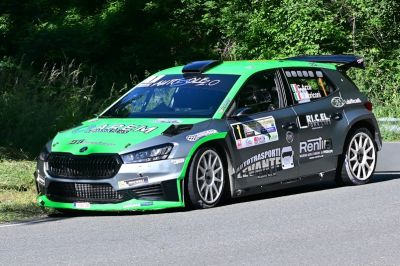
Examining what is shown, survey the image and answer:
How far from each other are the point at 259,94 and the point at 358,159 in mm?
1770

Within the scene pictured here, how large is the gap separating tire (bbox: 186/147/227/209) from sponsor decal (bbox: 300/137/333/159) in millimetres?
1363

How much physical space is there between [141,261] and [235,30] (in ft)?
78.9

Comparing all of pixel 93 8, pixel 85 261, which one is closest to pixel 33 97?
pixel 85 261

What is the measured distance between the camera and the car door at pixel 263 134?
37.3 ft

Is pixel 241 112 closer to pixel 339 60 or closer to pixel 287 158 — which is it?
pixel 287 158

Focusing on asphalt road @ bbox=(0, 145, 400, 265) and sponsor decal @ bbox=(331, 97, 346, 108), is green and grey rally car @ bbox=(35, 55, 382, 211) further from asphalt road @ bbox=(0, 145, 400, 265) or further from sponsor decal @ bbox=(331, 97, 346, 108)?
asphalt road @ bbox=(0, 145, 400, 265)

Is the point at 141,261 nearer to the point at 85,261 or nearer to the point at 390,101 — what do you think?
the point at 85,261

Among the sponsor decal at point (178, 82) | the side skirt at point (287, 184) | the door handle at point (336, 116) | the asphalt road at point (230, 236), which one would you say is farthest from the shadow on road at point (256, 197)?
the sponsor decal at point (178, 82)

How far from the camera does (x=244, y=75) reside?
12.0 m

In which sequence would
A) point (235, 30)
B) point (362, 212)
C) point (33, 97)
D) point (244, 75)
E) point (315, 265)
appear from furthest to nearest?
1. point (235, 30)
2. point (33, 97)
3. point (244, 75)
4. point (362, 212)
5. point (315, 265)

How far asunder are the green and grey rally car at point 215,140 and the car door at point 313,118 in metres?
0.01

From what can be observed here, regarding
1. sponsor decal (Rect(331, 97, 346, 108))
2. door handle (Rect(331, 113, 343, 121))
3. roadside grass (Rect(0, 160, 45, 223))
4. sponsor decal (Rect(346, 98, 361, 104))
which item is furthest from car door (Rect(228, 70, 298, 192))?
roadside grass (Rect(0, 160, 45, 223))

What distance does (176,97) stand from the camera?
39.0 feet

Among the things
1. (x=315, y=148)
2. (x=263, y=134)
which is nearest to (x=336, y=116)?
(x=315, y=148)
